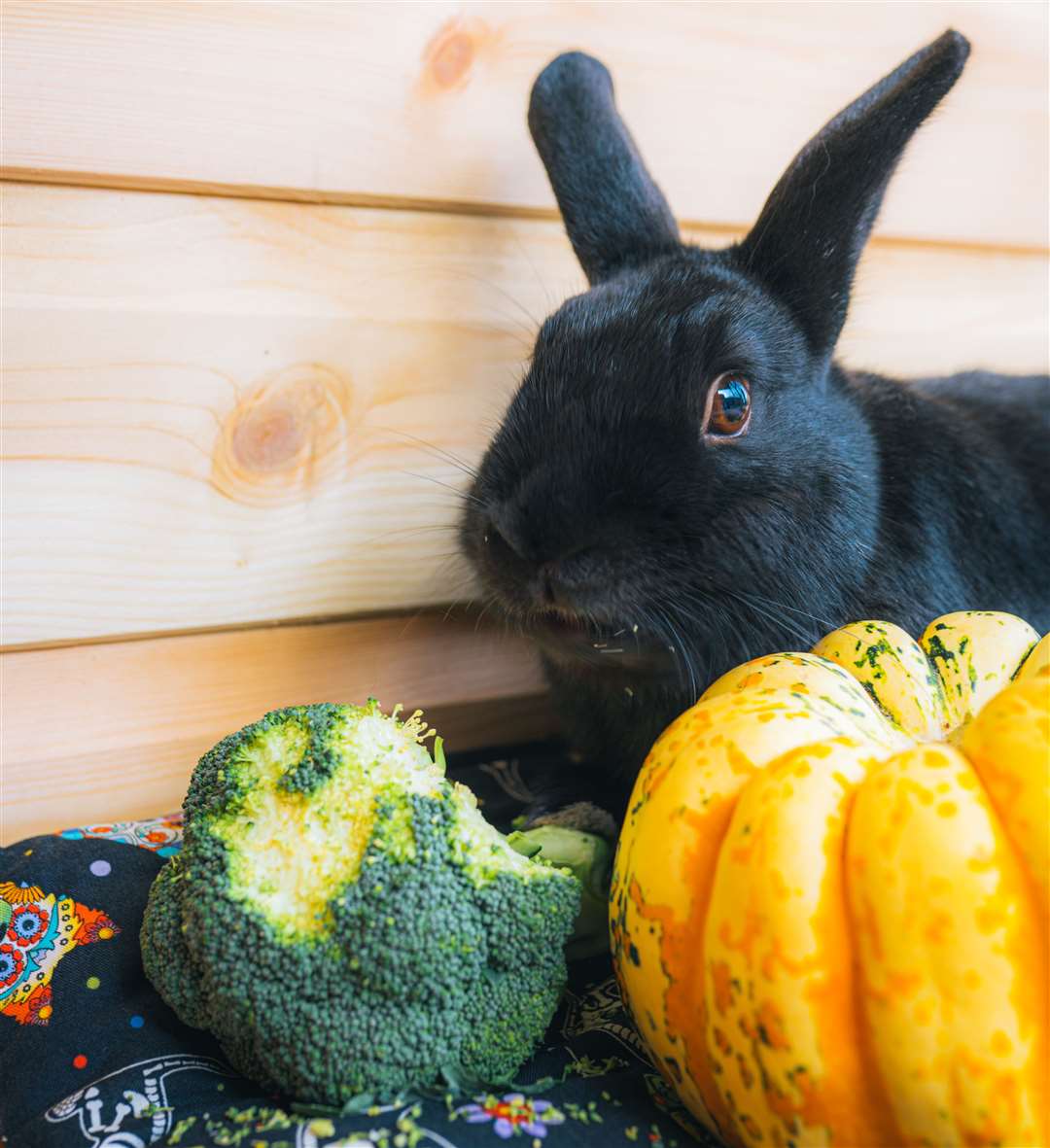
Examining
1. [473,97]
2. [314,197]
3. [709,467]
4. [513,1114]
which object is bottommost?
[513,1114]

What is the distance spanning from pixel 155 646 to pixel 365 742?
59 centimetres

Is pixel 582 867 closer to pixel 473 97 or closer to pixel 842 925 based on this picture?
pixel 842 925

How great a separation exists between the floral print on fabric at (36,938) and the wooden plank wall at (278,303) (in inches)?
13.1

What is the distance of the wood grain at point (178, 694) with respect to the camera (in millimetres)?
1286

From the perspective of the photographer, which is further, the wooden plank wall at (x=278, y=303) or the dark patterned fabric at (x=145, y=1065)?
the wooden plank wall at (x=278, y=303)

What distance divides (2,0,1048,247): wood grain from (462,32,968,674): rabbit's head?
15.3 inches

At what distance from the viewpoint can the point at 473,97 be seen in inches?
54.6

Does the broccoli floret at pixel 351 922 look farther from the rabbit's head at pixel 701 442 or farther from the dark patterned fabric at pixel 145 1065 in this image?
the rabbit's head at pixel 701 442

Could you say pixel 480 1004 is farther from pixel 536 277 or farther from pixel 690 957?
pixel 536 277

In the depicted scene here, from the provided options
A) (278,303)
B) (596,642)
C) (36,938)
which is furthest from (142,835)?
(278,303)

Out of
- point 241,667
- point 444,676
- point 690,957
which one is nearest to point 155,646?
point 241,667

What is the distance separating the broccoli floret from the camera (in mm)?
775

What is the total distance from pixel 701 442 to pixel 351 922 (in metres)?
0.60

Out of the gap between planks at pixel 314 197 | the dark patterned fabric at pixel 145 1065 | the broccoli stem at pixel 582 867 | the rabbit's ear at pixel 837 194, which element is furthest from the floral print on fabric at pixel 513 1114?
the gap between planks at pixel 314 197
